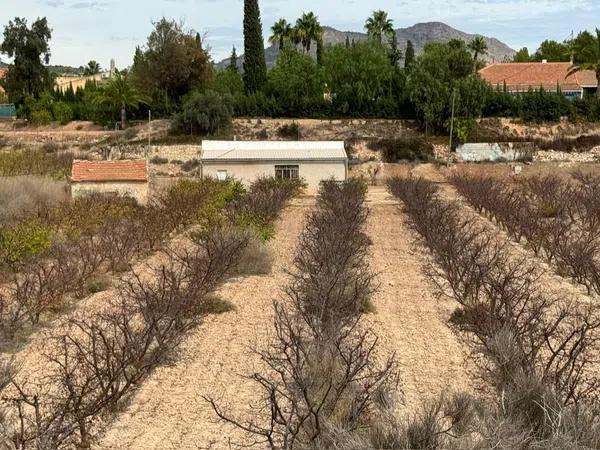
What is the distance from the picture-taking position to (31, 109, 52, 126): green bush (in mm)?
49344

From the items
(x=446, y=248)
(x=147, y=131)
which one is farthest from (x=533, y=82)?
(x=446, y=248)

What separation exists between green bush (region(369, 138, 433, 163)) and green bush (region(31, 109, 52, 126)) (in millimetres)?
20641

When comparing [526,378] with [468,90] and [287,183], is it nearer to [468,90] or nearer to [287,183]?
[287,183]

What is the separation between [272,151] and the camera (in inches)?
1363

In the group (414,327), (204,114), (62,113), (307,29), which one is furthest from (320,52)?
(414,327)

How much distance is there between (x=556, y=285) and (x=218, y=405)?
7886 mm

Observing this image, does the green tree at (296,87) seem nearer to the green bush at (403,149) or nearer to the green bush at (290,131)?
the green bush at (290,131)

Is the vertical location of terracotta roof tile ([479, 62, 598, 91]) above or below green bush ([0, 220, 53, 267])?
above

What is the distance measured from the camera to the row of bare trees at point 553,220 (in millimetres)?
14125

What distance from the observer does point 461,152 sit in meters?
42.8

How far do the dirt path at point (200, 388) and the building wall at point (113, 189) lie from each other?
1231 cm

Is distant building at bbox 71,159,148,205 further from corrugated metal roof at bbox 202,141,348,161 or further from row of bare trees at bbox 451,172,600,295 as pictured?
row of bare trees at bbox 451,172,600,295

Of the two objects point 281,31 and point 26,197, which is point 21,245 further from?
point 281,31

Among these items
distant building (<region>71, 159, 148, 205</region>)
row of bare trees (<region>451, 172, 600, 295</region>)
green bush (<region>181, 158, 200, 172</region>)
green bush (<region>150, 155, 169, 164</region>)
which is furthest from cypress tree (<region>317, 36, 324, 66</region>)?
distant building (<region>71, 159, 148, 205</region>)
